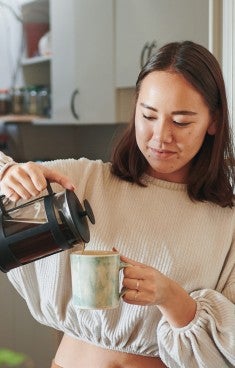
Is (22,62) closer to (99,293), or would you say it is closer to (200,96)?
(200,96)

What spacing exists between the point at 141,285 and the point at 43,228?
0.17m

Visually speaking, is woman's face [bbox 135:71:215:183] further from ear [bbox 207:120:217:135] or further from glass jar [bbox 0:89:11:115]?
glass jar [bbox 0:89:11:115]

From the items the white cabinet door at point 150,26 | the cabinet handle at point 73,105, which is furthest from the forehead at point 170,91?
the cabinet handle at point 73,105

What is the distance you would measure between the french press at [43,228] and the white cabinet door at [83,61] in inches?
70.8

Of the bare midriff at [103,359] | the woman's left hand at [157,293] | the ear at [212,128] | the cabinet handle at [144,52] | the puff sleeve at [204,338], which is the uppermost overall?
the cabinet handle at [144,52]

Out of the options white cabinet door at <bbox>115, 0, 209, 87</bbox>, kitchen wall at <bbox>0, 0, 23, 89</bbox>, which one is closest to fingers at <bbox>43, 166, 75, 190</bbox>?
white cabinet door at <bbox>115, 0, 209, 87</bbox>

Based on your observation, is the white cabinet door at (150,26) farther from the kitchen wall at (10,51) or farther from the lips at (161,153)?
the lips at (161,153)

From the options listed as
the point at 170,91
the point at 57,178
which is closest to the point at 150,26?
the point at 170,91

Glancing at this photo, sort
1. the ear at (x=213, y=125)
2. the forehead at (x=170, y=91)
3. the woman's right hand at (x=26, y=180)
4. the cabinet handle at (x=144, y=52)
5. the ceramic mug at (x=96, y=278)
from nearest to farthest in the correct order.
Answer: the ceramic mug at (x=96, y=278)
the woman's right hand at (x=26, y=180)
the forehead at (x=170, y=91)
the ear at (x=213, y=125)
the cabinet handle at (x=144, y=52)

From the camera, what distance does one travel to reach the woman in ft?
3.40

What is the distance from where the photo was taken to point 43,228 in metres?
0.91

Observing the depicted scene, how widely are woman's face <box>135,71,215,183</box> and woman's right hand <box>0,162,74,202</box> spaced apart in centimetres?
19

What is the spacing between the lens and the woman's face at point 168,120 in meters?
1.07

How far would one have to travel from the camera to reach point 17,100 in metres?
3.41
